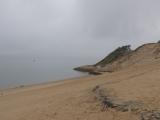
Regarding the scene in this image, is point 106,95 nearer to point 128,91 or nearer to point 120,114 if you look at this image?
point 128,91

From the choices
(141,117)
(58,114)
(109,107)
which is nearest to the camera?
(141,117)

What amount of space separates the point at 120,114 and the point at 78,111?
8.32 ft

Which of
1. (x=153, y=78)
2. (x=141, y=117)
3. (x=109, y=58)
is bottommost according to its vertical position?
(x=141, y=117)

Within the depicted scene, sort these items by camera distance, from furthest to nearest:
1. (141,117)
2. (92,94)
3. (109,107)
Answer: (92,94), (109,107), (141,117)

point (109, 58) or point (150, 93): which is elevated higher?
point (109, 58)

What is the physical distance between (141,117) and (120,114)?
1.16 meters

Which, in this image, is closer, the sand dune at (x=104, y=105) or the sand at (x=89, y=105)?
the sand dune at (x=104, y=105)

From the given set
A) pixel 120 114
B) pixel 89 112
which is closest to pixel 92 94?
pixel 89 112

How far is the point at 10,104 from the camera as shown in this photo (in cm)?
2191

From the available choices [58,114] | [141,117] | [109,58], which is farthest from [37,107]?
[109,58]

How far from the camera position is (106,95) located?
16.5 meters

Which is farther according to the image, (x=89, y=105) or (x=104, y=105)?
(x=89, y=105)

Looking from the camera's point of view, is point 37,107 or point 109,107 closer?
point 109,107

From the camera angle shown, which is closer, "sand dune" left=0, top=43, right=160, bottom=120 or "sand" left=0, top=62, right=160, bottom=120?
"sand dune" left=0, top=43, right=160, bottom=120
